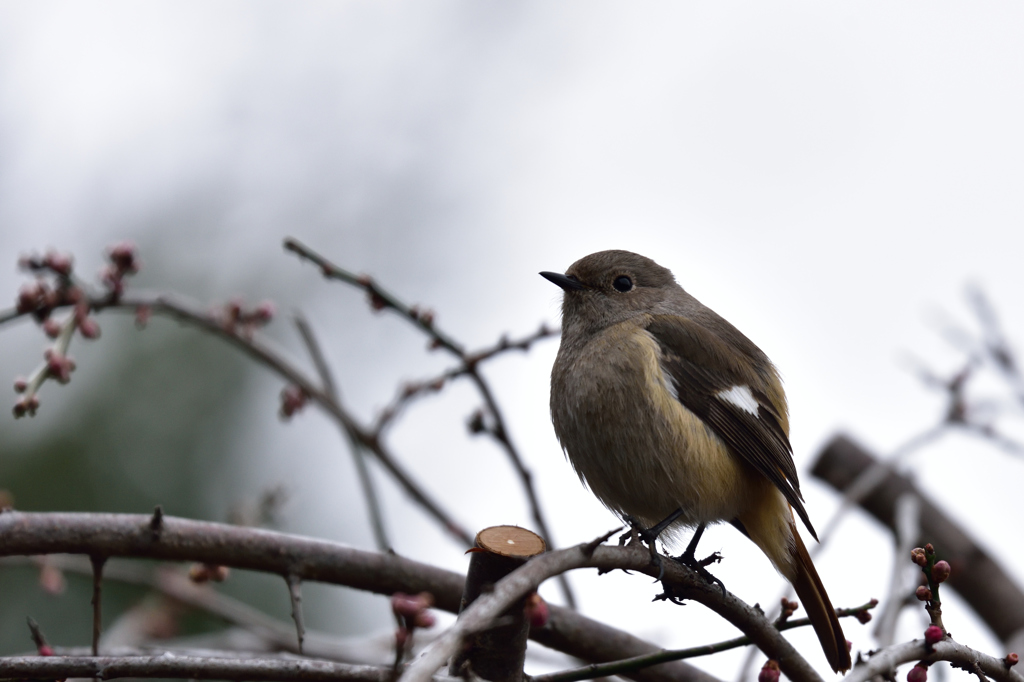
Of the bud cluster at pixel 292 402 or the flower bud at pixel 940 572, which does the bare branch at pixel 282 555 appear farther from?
the bud cluster at pixel 292 402

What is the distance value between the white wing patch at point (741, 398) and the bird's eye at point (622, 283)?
77cm

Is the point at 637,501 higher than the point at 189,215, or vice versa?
the point at 189,215

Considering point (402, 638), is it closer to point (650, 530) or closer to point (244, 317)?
point (650, 530)

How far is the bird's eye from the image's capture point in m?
4.00

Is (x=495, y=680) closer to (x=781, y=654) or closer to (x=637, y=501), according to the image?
(x=781, y=654)

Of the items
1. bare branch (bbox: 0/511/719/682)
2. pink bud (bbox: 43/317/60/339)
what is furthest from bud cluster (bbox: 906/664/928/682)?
pink bud (bbox: 43/317/60/339)

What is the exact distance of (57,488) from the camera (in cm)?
973

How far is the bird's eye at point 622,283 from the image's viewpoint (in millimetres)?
4004

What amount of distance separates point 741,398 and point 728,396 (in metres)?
0.08

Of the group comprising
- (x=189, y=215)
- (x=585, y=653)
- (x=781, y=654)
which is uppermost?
(x=189, y=215)

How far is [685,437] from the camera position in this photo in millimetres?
3086

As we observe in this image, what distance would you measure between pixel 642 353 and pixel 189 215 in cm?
964

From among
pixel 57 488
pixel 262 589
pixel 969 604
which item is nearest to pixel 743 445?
pixel 969 604

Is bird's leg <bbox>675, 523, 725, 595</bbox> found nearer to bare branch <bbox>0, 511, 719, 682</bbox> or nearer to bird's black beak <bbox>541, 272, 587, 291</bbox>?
bare branch <bbox>0, 511, 719, 682</bbox>
